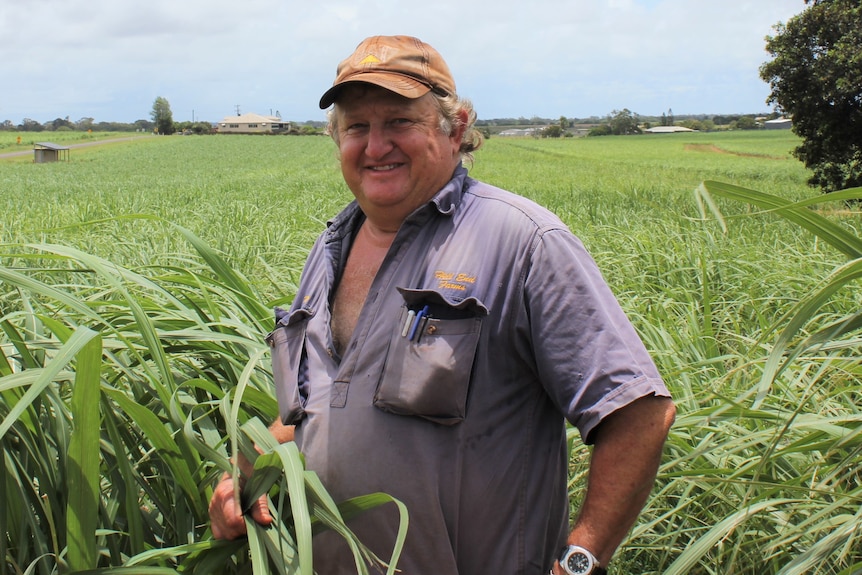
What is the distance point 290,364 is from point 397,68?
2.19 feet

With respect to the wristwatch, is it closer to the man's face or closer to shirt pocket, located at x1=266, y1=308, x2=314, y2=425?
shirt pocket, located at x1=266, y1=308, x2=314, y2=425

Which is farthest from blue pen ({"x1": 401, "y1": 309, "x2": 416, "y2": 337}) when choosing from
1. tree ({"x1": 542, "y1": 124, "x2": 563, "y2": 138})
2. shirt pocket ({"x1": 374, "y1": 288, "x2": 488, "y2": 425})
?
tree ({"x1": 542, "y1": 124, "x2": 563, "y2": 138})

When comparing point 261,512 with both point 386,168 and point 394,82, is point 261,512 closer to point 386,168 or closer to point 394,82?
point 386,168

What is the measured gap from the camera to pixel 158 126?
365 ft

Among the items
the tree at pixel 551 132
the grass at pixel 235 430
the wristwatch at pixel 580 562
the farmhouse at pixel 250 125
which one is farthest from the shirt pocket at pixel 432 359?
the farmhouse at pixel 250 125

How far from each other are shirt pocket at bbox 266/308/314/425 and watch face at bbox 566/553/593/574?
23.4 inches

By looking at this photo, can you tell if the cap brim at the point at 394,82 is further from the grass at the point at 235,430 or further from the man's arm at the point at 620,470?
the man's arm at the point at 620,470

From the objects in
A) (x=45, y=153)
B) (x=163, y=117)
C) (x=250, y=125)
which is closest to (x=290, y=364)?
(x=45, y=153)

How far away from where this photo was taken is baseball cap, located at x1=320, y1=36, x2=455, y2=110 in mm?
1695

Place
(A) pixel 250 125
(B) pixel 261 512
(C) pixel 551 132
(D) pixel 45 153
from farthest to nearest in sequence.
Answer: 1. (A) pixel 250 125
2. (C) pixel 551 132
3. (D) pixel 45 153
4. (B) pixel 261 512

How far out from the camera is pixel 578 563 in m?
1.43

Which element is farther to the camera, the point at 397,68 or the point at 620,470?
the point at 397,68

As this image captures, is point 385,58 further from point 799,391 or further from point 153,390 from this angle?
point 799,391

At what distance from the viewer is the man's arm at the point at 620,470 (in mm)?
1396
